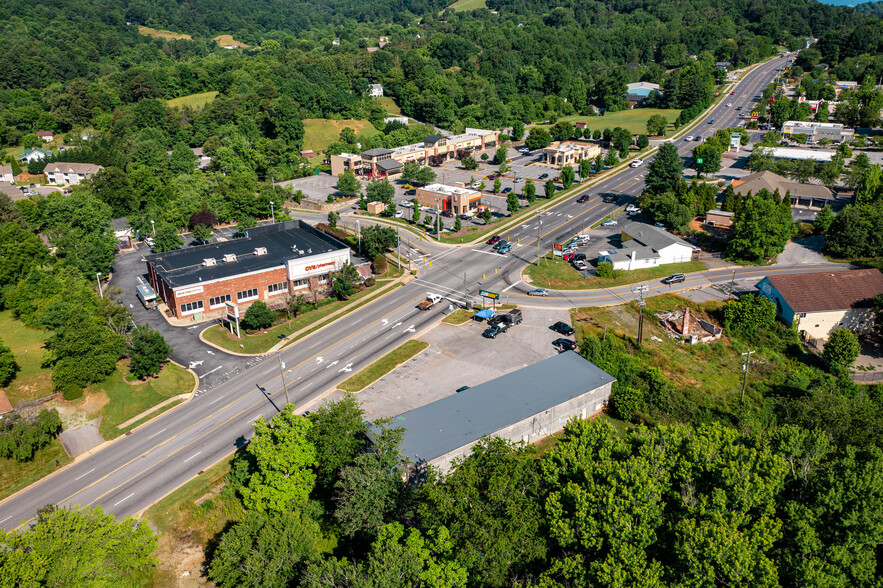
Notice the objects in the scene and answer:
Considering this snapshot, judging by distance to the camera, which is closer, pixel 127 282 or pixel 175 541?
pixel 175 541

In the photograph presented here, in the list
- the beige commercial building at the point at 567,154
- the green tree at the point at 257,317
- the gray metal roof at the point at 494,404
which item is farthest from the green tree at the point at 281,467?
the beige commercial building at the point at 567,154

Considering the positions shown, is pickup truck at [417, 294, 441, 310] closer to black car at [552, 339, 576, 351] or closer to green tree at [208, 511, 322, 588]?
black car at [552, 339, 576, 351]

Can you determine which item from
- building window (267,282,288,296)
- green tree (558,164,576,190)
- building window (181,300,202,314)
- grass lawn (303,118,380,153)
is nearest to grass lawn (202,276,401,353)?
building window (181,300,202,314)

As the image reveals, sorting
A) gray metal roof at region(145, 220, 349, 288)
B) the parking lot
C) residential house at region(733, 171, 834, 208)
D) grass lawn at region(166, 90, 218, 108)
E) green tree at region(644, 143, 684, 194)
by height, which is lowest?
the parking lot

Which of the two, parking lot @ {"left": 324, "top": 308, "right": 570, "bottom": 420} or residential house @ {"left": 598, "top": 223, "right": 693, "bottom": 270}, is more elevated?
residential house @ {"left": 598, "top": 223, "right": 693, "bottom": 270}

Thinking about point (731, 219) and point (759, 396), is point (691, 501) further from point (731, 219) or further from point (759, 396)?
point (731, 219)

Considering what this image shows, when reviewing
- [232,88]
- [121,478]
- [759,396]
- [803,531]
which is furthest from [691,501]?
[232,88]

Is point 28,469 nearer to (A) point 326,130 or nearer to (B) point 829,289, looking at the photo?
(B) point 829,289
